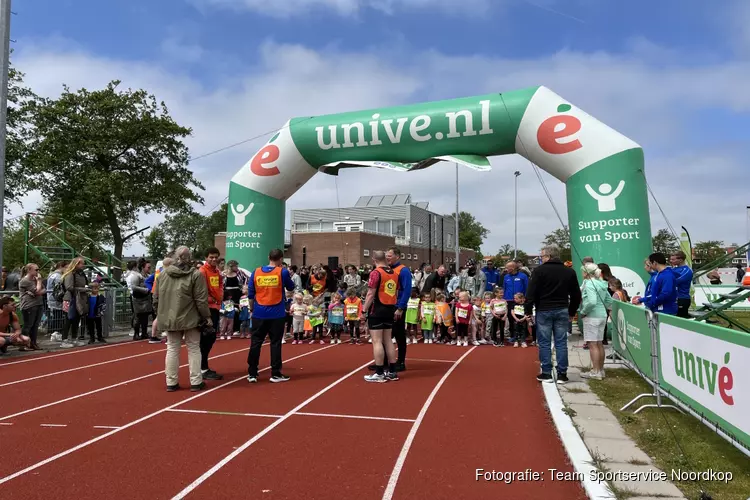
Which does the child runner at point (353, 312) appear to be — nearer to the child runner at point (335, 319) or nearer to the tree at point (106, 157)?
the child runner at point (335, 319)

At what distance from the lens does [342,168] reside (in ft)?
46.5

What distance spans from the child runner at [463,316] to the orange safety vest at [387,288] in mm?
4421

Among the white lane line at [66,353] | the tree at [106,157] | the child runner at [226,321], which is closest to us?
the white lane line at [66,353]

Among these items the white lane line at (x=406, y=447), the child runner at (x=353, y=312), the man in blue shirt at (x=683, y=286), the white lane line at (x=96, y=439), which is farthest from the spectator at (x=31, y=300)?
the man in blue shirt at (x=683, y=286)

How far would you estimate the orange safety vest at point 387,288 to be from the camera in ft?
24.2

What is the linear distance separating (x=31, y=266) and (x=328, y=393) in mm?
7258

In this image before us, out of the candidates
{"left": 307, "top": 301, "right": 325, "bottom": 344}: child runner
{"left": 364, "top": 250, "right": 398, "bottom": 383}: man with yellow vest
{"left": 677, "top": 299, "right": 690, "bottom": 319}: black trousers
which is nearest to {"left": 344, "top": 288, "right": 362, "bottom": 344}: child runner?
{"left": 307, "top": 301, "right": 325, "bottom": 344}: child runner

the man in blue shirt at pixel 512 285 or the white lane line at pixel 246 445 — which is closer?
the white lane line at pixel 246 445

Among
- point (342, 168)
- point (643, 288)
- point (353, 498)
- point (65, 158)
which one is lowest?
point (353, 498)

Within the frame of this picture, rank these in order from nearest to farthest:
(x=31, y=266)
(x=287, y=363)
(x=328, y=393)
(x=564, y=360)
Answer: (x=328, y=393) < (x=564, y=360) < (x=287, y=363) < (x=31, y=266)

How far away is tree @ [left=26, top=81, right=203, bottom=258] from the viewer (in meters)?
23.0

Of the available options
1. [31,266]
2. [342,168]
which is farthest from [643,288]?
[31,266]

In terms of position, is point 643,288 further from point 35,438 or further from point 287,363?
point 35,438

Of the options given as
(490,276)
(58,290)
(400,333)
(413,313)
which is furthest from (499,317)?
(58,290)
